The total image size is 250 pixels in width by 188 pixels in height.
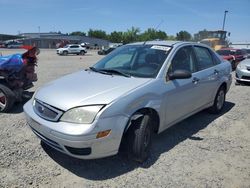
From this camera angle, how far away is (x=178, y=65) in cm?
468

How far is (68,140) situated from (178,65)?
2.31m

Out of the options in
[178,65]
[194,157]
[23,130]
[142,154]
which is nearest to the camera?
[142,154]

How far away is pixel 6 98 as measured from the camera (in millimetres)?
6047

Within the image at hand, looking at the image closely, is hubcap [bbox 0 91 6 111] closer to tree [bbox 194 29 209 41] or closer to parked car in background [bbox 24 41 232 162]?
parked car in background [bbox 24 41 232 162]

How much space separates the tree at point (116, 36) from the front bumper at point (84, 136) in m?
95.0

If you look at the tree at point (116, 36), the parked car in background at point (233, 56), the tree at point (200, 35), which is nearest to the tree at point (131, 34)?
the tree at point (116, 36)

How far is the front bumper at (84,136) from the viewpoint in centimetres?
327

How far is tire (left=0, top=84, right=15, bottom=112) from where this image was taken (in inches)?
237

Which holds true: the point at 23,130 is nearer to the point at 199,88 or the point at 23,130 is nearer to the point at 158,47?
the point at 158,47

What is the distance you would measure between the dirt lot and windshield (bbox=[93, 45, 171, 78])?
1241 millimetres

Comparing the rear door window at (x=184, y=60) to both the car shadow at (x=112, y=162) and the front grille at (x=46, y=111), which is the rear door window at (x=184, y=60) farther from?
the front grille at (x=46, y=111)

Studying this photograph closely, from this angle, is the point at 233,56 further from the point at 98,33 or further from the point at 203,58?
the point at 98,33

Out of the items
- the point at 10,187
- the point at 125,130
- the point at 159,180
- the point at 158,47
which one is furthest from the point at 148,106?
the point at 10,187

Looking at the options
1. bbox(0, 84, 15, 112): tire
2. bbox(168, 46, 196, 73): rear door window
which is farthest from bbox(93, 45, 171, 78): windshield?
bbox(0, 84, 15, 112): tire
